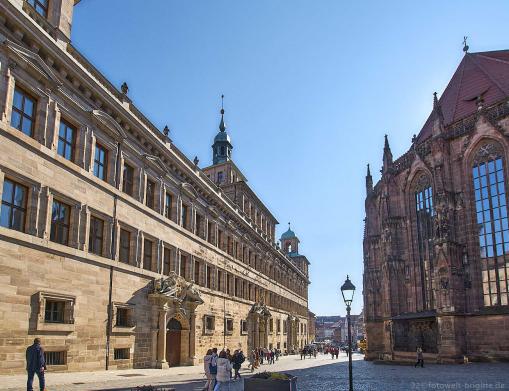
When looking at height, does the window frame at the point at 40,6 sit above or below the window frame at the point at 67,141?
above

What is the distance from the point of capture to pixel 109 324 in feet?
63.7

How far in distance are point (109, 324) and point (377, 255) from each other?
98.0 ft

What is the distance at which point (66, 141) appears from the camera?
18.4m

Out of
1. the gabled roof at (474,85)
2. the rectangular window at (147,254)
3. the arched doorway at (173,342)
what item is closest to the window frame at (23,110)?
the rectangular window at (147,254)

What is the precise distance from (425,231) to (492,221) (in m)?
6.21

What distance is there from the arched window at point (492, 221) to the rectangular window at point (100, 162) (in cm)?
2435

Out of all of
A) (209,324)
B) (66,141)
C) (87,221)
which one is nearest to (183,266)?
(209,324)

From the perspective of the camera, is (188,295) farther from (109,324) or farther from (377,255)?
(377,255)

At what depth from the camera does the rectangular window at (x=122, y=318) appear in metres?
20.3

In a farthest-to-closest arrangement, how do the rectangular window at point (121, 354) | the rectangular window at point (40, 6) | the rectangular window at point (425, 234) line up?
the rectangular window at point (425, 234) < the rectangular window at point (121, 354) < the rectangular window at point (40, 6)

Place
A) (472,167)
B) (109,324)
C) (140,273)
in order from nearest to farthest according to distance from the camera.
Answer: (109,324) → (140,273) → (472,167)

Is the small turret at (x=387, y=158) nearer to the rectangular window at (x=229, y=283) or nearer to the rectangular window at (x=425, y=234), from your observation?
the rectangular window at (x=425, y=234)

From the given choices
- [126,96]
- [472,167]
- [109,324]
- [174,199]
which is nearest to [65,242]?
[109,324]

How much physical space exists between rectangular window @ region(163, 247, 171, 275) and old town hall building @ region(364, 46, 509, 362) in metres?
17.7
